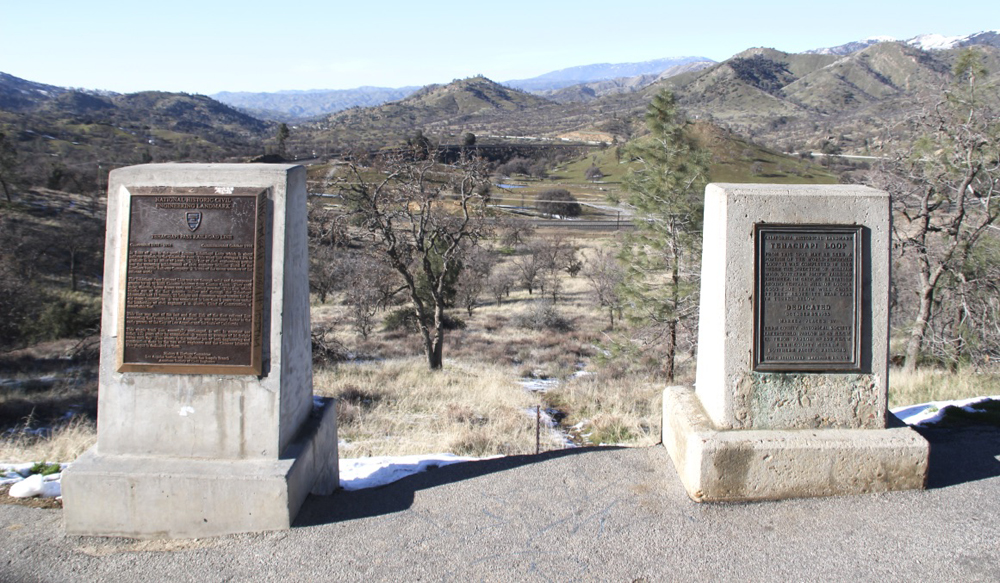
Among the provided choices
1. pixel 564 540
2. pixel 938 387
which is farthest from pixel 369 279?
pixel 564 540

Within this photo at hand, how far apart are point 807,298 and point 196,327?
3.82 metres

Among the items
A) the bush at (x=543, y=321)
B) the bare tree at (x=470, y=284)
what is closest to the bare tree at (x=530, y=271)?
the bare tree at (x=470, y=284)

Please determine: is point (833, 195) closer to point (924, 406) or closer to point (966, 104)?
point (924, 406)

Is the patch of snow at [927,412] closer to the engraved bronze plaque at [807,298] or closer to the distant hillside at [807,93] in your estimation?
the engraved bronze plaque at [807,298]

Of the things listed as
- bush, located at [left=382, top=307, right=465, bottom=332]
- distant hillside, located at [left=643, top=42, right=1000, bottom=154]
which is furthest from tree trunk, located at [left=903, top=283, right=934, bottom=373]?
distant hillside, located at [left=643, top=42, right=1000, bottom=154]

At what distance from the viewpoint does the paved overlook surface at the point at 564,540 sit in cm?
365

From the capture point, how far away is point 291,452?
419cm

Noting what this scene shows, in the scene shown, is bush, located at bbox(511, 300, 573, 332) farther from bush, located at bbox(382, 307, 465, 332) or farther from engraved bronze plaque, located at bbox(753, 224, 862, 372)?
engraved bronze plaque, located at bbox(753, 224, 862, 372)

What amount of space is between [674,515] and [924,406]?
3842 millimetres

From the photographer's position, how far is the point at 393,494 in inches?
181

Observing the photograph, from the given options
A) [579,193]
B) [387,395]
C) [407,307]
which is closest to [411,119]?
[579,193]

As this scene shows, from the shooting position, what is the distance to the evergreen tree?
1316 cm

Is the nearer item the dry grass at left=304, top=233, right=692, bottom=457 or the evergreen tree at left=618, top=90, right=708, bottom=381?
the dry grass at left=304, top=233, right=692, bottom=457

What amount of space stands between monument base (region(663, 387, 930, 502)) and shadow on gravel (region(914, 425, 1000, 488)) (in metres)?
0.40
